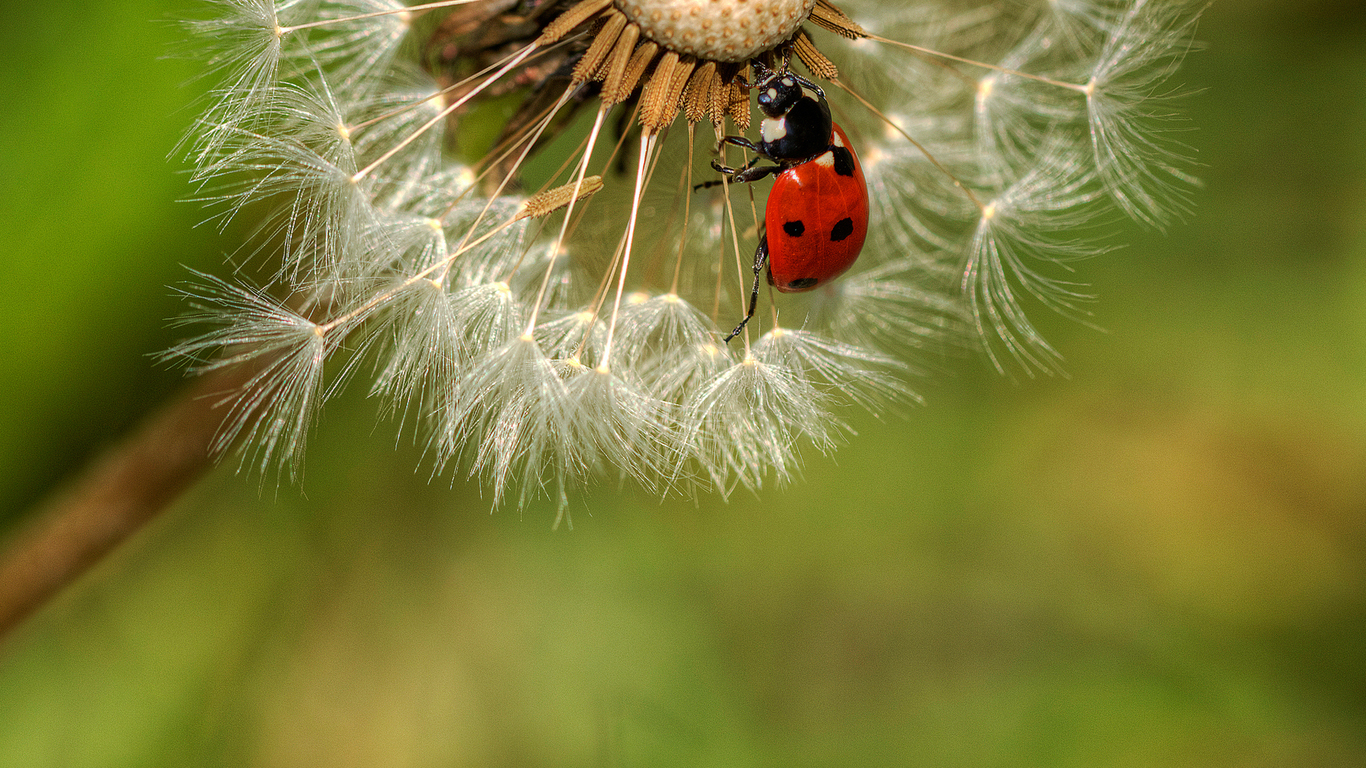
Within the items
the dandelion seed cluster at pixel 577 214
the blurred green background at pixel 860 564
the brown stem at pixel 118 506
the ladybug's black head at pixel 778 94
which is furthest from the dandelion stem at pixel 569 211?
the blurred green background at pixel 860 564

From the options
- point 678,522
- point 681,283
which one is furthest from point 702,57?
point 678,522

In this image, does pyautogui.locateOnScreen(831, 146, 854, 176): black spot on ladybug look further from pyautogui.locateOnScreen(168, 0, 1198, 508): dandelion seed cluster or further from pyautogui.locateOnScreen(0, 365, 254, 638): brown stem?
pyautogui.locateOnScreen(0, 365, 254, 638): brown stem

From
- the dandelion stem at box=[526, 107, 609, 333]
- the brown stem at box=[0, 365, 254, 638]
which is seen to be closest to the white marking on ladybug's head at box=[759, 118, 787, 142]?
the dandelion stem at box=[526, 107, 609, 333]

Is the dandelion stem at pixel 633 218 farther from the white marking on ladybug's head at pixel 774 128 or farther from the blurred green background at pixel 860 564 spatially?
the blurred green background at pixel 860 564

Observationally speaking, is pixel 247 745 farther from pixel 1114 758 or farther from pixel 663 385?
pixel 1114 758

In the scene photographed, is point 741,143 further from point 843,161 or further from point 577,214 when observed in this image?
point 577,214

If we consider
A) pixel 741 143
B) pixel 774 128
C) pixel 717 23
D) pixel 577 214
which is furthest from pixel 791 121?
pixel 577 214
